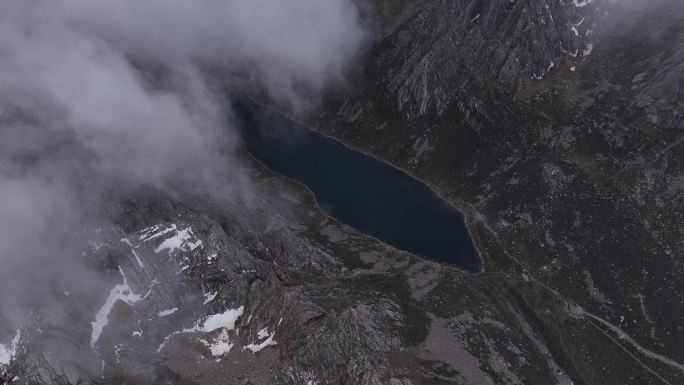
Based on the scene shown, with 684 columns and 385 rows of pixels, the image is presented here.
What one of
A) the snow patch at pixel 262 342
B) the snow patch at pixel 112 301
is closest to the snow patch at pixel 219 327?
the snow patch at pixel 262 342

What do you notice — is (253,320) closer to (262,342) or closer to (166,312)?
(262,342)

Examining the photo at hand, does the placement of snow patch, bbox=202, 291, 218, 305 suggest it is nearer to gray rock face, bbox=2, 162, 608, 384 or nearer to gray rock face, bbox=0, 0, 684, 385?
gray rock face, bbox=2, 162, 608, 384

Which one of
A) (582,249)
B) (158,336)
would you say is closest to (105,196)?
(158,336)

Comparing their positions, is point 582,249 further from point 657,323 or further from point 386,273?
point 386,273

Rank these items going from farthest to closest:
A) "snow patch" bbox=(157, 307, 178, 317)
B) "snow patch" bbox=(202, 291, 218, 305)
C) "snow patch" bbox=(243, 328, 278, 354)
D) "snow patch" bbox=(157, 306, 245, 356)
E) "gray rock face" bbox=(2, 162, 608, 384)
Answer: "snow patch" bbox=(202, 291, 218, 305), "snow patch" bbox=(157, 307, 178, 317), "snow patch" bbox=(157, 306, 245, 356), "snow patch" bbox=(243, 328, 278, 354), "gray rock face" bbox=(2, 162, 608, 384)

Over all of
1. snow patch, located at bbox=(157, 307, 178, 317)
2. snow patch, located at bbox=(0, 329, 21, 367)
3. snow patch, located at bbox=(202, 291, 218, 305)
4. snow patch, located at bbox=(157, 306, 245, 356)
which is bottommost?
snow patch, located at bbox=(0, 329, 21, 367)

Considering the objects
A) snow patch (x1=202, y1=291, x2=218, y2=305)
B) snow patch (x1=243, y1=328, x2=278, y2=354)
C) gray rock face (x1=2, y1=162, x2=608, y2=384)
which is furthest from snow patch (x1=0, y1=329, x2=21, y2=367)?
snow patch (x1=243, y1=328, x2=278, y2=354)

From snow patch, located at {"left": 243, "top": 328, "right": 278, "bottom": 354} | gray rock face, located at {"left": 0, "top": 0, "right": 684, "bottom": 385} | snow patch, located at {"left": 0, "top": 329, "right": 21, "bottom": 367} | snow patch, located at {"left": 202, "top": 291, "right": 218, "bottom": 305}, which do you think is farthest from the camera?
snow patch, located at {"left": 202, "top": 291, "right": 218, "bottom": 305}

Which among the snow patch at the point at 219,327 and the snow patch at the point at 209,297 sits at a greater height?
the snow patch at the point at 209,297

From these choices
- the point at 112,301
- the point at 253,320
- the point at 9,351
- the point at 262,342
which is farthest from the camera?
the point at 112,301

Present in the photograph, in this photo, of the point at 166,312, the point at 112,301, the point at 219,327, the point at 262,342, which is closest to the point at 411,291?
the point at 262,342

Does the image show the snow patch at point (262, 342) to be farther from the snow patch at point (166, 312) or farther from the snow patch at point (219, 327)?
the snow patch at point (166, 312)

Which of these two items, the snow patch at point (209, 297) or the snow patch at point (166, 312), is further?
the snow patch at point (209, 297)
